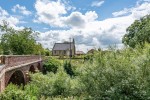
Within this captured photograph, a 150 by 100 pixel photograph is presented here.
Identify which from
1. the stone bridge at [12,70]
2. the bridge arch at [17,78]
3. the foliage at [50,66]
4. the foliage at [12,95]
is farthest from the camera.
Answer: the foliage at [50,66]

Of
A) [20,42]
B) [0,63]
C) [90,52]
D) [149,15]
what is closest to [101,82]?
[90,52]

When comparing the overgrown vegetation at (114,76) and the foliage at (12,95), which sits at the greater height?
the overgrown vegetation at (114,76)

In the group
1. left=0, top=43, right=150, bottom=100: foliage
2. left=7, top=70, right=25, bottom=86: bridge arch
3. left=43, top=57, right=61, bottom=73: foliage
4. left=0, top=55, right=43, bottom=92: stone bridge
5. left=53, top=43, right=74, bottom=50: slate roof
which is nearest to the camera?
left=0, top=43, right=150, bottom=100: foliage

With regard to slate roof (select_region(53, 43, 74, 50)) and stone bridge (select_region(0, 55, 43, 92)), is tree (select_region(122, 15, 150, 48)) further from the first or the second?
slate roof (select_region(53, 43, 74, 50))

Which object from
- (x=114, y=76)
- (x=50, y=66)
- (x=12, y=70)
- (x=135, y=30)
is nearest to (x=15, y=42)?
(x=50, y=66)

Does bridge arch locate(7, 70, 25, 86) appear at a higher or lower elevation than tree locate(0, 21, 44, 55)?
lower

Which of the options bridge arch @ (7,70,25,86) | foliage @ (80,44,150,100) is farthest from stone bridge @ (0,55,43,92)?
foliage @ (80,44,150,100)

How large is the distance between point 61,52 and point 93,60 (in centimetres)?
8312

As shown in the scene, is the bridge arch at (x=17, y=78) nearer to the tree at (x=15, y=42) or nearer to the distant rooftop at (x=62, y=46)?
the tree at (x=15, y=42)

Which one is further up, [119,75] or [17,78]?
[119,75]

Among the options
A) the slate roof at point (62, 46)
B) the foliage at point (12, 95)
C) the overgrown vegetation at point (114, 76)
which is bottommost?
the foliage at point (12, 95)

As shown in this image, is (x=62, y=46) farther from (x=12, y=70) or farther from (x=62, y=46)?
(x=12, y=70)

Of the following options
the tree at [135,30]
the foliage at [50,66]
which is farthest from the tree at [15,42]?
the tree at [135,30]

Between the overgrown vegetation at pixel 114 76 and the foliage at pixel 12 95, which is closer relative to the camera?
the overgrown vegetation at pixel 114 76
